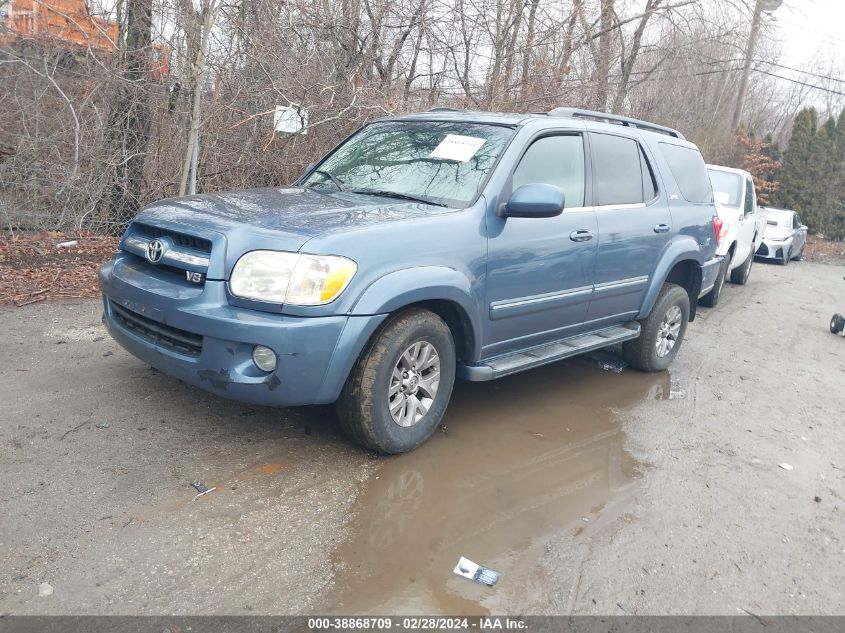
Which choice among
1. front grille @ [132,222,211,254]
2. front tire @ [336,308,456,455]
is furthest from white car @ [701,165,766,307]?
front grille @ [132,222,211,254]

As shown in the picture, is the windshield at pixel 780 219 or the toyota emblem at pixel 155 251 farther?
the windshield at pixel 780 219

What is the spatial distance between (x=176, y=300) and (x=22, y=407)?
1411 millimetres

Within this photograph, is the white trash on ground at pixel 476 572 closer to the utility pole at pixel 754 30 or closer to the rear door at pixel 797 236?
the rear door at pixel 797 236

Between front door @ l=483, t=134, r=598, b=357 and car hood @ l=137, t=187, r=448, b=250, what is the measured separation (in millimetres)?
515

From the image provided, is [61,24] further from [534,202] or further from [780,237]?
[780,237]

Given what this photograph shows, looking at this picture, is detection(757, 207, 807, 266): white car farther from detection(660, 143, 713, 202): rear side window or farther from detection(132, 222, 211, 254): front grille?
detection(132, 222, 211, 254): front grille

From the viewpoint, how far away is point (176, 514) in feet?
10.1

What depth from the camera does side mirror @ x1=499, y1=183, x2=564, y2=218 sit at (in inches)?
156

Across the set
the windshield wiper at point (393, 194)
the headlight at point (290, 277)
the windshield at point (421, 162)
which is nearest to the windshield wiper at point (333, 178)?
the windshield at point (421, 162)

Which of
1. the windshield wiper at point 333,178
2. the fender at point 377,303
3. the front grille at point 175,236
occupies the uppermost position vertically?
the windshield wiper at point 333,178

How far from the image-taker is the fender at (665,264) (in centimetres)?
553

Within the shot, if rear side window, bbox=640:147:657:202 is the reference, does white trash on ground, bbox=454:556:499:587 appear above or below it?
below

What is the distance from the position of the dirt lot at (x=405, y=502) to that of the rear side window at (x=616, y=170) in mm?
1535

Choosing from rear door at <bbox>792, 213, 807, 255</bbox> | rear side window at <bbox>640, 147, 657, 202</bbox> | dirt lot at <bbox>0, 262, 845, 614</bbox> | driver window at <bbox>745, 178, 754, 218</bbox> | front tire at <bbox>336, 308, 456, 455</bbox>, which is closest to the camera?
dirt lot at <bbox>0, 262, 845, 614</bbox>
